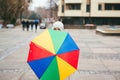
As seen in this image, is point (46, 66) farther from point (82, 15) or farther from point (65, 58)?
point (82, 15)

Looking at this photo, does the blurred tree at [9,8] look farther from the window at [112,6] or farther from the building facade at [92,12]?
the window at [112,6]

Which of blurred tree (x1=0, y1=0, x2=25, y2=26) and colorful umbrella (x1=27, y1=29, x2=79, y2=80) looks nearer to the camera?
colorful umbrella (x1=27, y1=29, x2=79, y2=80)

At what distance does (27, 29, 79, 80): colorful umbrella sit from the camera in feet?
23.3

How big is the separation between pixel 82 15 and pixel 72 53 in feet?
224

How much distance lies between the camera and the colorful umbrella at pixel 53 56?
23.3 feet

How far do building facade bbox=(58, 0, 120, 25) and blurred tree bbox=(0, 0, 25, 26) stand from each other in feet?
35.2

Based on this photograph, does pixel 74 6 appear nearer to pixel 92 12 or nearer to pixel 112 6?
pixel 92 12

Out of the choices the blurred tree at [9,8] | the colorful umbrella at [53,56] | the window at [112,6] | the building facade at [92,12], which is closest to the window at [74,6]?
the building facade at [92,12]

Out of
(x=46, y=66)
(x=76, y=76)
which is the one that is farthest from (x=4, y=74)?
(x=46, y=66)

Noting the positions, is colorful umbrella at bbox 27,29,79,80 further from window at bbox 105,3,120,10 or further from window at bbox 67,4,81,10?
window at bbox 67,4,81,10

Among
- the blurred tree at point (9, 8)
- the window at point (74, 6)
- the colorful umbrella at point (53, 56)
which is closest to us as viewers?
the colorful umbrella at point (53, 56)

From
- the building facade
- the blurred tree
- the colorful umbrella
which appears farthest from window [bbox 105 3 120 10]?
the colorful umbrella

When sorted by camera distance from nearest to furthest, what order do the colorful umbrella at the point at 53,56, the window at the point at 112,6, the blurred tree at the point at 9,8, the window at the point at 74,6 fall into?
the colorful umbrella at the point at 53,56, the blurred tree at the point at 9,8, the window at the point at 112,6, the window at the point at 74,6

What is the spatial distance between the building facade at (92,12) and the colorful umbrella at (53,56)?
221 feet
